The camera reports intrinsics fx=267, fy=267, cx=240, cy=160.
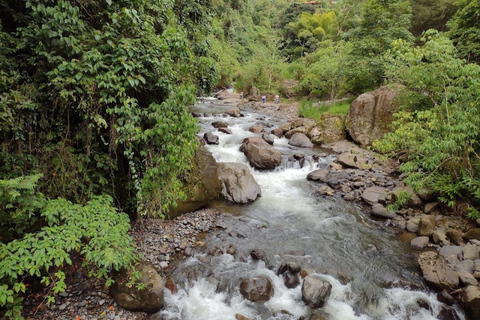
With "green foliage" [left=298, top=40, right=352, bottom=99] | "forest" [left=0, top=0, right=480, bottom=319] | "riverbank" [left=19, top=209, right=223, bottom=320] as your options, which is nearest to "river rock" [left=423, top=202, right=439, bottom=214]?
"forest" [left=0, top=0, right=480, bottom=319]

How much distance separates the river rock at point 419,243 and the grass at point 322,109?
420 inches

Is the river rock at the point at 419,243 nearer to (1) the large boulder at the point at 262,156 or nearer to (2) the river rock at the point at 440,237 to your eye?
(2) the river rock at the point at 440,237

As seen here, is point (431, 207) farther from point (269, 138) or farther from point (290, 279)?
point (269, 138)

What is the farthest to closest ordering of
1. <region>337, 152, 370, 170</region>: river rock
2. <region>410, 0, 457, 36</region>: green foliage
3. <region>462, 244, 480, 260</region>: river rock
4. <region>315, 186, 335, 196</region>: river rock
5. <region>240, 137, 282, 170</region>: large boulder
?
<region>410, 0, 457, 36</region>: green foliage, <region>337, 152, 370, 170</region>: river rock, <region>240, 137, 282, 170</region>: large boulder, <region>315, 186, 335, 196</region>: river rock, <region>462, 244, 480, 260</region>: river rock

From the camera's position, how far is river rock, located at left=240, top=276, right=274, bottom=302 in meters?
5.44

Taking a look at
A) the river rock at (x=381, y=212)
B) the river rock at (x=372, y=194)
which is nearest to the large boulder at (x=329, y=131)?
the river rock at (x=372, y=194)

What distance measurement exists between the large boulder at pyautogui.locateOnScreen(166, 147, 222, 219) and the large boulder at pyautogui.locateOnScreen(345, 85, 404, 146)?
8966 mm

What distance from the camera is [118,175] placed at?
19.7 ft

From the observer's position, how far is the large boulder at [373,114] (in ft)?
43.8

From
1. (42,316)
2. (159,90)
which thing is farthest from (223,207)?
(42,316)

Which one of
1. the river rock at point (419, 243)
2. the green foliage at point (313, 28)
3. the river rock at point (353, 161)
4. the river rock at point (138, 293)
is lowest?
the river rock at point (419, 243)

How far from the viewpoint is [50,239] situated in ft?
12.5

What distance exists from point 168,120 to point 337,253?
18.0ft

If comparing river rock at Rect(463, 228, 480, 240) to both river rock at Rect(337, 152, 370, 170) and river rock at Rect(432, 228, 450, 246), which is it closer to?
river rock at Rect(432, 228, 450, 246)
